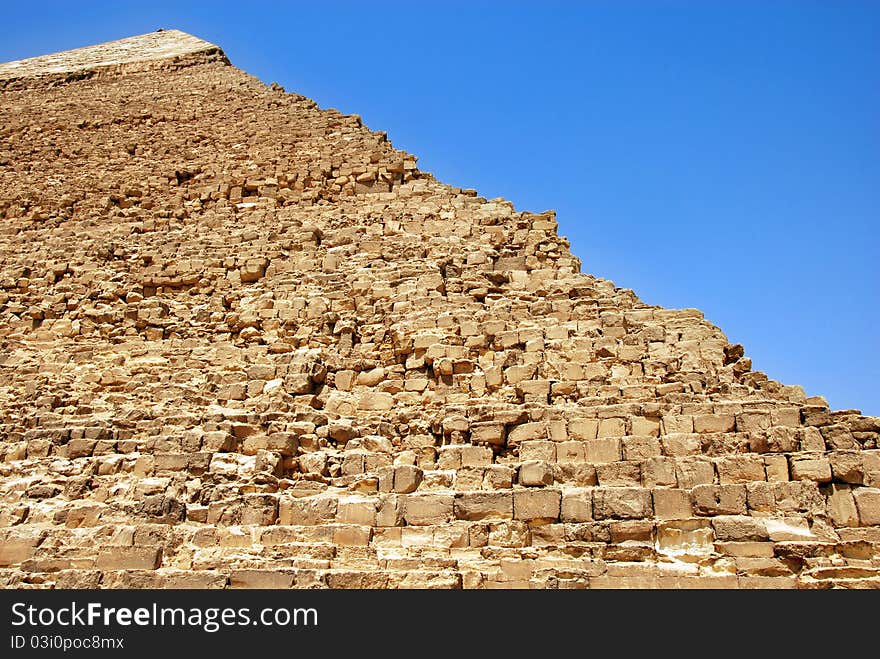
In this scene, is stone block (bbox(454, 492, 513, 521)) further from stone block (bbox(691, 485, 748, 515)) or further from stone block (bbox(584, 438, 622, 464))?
stone block (bbox(691, 485, 748, 515))

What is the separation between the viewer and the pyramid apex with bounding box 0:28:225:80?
1880cm

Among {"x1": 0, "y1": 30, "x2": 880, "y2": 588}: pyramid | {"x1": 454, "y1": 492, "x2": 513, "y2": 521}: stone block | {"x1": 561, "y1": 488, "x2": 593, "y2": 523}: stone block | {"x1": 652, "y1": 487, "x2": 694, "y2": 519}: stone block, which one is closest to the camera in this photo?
{"x1": 0, "y1": 30, "x2": 880, "y2": 588}: pyramid

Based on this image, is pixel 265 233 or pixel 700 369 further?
pixel 265 233

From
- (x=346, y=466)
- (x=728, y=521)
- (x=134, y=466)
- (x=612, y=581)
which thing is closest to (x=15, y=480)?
(x=134, y=466)

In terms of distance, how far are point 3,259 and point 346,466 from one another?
8005mm

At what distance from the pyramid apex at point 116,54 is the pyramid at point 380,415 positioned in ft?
22.7

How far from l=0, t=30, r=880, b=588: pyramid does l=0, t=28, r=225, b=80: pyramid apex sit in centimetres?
693

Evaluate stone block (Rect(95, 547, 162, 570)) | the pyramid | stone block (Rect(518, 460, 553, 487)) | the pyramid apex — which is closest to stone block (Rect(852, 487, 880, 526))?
the pyramid

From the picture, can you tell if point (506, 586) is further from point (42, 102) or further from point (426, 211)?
point (42, 102)

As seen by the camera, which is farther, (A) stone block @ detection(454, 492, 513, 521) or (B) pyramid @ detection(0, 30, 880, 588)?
(A) stone block @ detection(454, 492, 513, 521)

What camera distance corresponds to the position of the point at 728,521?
6719 mm

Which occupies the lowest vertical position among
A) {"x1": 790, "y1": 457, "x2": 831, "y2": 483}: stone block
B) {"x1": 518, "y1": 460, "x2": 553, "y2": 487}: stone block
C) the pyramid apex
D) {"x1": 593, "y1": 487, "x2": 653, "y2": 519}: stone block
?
{"x1": 593, "y1": 487, "x2": 653, "y2": 519}: stone block

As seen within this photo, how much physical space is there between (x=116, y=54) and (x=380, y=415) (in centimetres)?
1563

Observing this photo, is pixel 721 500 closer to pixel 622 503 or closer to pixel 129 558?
pixel 622 503
